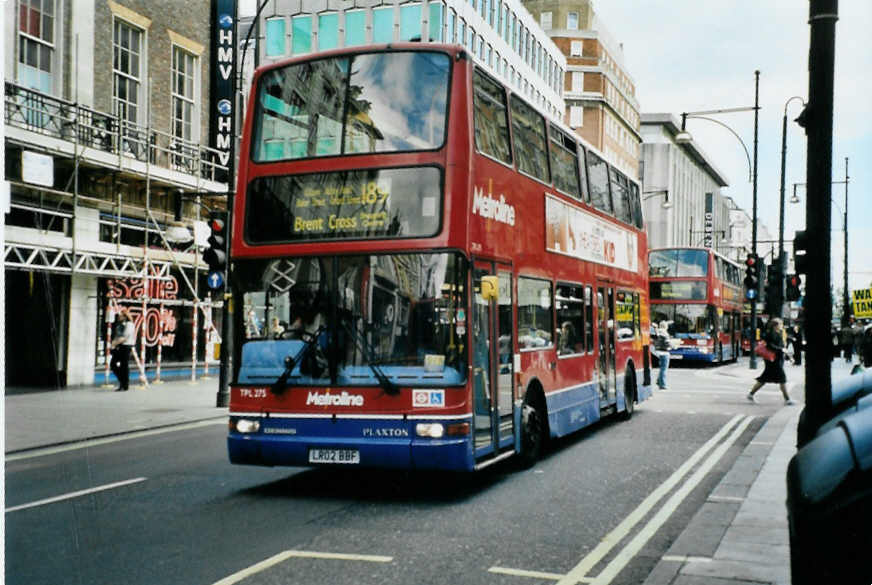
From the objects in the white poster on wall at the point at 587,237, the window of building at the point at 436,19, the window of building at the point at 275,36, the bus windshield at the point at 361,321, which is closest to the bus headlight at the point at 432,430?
the bus windshield at the point at 361,321

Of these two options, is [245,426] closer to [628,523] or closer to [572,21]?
[628,523]

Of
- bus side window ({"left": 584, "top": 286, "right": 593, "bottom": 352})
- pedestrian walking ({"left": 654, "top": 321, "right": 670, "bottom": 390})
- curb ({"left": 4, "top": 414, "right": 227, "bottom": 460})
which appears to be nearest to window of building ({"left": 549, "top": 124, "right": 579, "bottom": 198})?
bus side window ({"left": 584, "top": 286, "right": 593, "bottom": 352})

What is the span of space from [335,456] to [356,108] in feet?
10.1

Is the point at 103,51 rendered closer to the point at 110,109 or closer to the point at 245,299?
the point at 110,109

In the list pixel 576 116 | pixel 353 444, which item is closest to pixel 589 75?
pixel 576 116

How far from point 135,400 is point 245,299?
10466mm

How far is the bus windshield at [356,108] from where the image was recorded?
8273 mm

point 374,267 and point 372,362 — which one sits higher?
point 374,267

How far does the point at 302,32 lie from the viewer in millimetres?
46156

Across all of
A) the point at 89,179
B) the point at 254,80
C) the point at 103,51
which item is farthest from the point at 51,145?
the point at 254,80

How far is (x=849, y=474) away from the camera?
8.48ft

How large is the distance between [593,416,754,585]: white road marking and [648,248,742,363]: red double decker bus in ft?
71.7

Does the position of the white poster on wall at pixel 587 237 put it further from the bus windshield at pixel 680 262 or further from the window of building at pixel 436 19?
the window of building at pixel 436 19

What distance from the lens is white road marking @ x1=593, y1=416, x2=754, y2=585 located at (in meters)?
5.84
